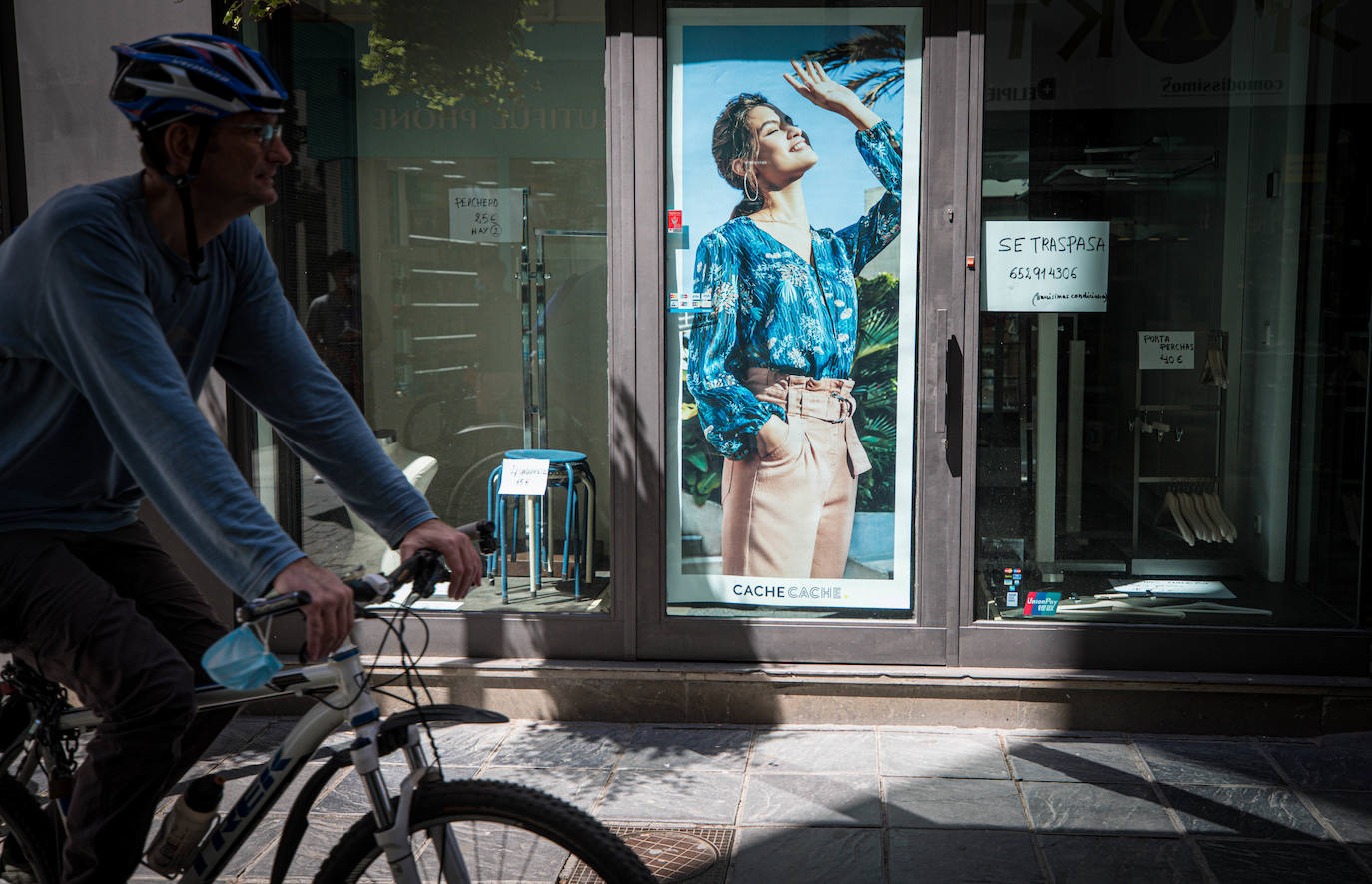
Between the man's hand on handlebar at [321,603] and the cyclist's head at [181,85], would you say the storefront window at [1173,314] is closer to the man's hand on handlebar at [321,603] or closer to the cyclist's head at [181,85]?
the cyclist's head at [181,85]

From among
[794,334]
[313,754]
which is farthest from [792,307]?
[313,754]

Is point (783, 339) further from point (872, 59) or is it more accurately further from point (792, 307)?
point (872, 59)

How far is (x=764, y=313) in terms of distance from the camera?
530 cm

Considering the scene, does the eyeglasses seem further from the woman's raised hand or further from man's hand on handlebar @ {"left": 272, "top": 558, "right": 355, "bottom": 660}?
the woman's raised hand

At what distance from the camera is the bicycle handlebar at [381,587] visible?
2010mm

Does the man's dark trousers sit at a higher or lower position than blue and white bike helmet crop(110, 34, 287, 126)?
lower

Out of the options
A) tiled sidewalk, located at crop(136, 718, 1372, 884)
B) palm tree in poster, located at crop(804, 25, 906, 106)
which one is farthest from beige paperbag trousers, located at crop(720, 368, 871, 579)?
palm tree in poster, located at crop(804, 25, 906, 106)

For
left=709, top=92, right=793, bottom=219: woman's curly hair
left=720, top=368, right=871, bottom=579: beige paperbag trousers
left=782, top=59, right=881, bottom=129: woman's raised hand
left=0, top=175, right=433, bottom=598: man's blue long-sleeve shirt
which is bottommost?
left=720, top=368, right=871, bottom=579: beige paperbag trousers

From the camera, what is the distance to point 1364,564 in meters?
Result: 5.23

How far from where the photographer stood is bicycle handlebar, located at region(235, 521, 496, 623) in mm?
2010

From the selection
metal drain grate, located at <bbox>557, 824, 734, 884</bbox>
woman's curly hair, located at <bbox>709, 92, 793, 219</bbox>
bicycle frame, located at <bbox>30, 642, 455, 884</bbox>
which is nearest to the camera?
bicycle frame, located at <bbox>30, 642, 455, 884</bbox>

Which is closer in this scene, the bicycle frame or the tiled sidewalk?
the bicycle frame

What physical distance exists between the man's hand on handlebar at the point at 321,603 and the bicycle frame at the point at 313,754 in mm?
251

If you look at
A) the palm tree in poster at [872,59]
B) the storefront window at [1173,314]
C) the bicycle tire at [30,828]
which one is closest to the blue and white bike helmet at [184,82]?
the bicycle tire at [30,828]
